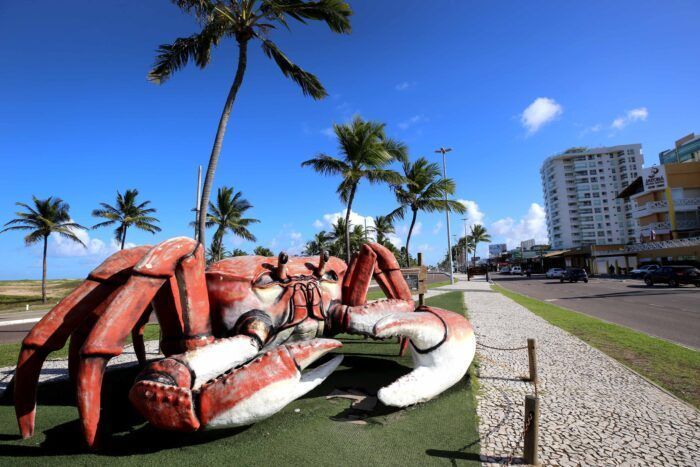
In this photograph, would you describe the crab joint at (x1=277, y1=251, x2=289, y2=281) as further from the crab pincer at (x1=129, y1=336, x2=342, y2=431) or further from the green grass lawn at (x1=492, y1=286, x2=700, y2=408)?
the green grass lawn at (x1=492, y1=286, x2=700, y2=408)

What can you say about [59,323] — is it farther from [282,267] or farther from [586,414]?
[586,414]

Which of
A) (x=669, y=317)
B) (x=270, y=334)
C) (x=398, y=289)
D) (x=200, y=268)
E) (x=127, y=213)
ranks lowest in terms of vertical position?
(x=669, y=317)

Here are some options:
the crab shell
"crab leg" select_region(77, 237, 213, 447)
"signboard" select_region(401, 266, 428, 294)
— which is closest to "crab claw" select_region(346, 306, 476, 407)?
the crab shell

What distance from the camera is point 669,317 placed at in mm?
9945

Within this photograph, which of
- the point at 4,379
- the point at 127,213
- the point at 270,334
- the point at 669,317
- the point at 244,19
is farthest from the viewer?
the point at 127,213

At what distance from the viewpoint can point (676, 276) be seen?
2114 cm

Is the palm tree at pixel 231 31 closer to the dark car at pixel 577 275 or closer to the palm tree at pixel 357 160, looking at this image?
the palm tree at pixel 357 160

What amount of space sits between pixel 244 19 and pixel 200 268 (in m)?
7.98

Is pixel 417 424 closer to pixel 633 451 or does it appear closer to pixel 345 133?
pixel 633 451

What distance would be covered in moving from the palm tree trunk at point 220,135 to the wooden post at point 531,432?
6.89 metres

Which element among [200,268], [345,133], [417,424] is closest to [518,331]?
[417,424]

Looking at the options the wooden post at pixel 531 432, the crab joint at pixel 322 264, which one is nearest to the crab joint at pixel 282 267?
the crab joint at pixel 322 264

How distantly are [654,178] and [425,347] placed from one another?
54.8 m

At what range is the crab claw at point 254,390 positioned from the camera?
1.85 m
